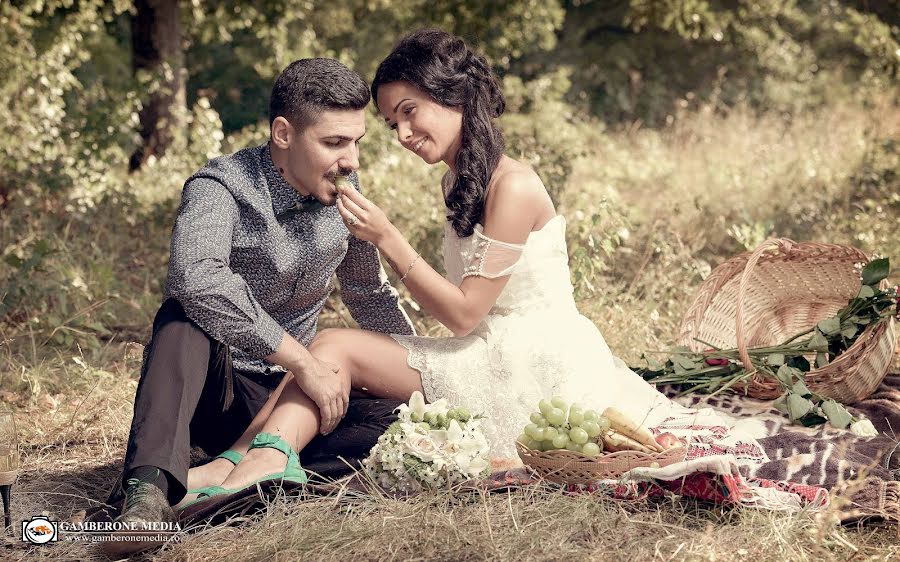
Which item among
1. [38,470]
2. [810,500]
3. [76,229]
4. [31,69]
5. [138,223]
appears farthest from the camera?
[31,69]

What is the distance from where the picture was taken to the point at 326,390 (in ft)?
11.5

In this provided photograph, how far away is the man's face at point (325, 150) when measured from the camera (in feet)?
12.1

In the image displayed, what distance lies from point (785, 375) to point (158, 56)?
7.80 m

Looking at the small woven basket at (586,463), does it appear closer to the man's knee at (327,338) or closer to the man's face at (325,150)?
the man's knee at (327,338)

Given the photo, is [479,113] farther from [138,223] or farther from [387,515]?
[138,223]

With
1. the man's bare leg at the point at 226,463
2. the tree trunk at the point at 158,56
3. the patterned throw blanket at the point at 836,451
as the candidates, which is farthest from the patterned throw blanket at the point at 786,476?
the tree trunk at the point at 158,56

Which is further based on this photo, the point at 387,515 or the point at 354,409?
the point at 354,409

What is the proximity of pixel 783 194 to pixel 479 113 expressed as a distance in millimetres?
5142

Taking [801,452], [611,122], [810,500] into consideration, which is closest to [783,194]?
[801,452]

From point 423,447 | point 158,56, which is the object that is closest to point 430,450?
point 423,447

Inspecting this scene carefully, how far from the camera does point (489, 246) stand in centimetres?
381

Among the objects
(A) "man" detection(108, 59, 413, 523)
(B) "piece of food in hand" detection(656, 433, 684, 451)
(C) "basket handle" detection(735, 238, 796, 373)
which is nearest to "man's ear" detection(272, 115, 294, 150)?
(A) "man" detection(108, 59, 413, 523)

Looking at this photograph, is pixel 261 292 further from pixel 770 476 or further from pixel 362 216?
pixel 770 476

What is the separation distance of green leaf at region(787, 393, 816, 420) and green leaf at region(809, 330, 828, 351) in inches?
16.5
